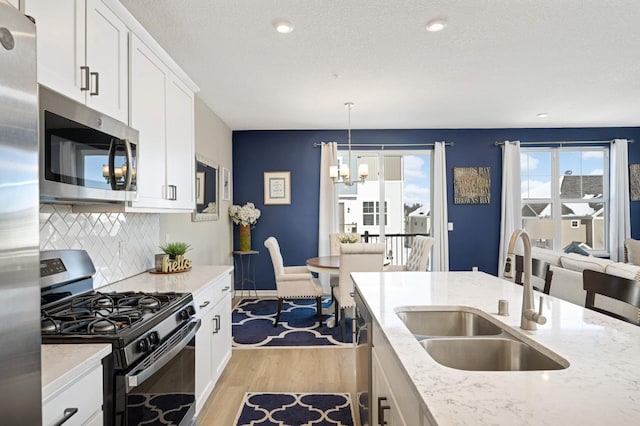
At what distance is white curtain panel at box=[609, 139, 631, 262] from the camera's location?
5.73m

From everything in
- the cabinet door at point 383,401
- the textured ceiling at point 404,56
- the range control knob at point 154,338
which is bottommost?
the cabinet door at point 383,401

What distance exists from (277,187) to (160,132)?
356 cm

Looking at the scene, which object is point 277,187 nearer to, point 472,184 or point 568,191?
point 472,184

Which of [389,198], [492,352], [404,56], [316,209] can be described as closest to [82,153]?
[492,352]

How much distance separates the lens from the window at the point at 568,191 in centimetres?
596

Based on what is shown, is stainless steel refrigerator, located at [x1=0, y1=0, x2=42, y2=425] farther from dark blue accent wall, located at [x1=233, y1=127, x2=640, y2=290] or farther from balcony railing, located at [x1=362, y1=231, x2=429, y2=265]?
balcony railing, located at [x1=362, y1=231, x2=429, y2=265]

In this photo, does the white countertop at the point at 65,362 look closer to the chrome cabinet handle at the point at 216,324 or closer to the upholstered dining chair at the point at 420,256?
the chrome cabinet handle at the point at 216,324

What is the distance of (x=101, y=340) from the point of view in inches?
50.0

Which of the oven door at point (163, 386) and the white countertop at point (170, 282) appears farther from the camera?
the white countertop at point (170, 282)

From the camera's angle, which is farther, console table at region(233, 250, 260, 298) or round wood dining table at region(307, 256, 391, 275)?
console table at region(233, 250, 260, 298)

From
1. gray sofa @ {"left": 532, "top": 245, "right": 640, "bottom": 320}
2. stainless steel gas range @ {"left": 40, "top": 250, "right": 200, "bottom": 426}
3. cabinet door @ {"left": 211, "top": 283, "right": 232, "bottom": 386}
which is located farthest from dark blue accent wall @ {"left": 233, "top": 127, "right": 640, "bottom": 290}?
stainless steel gas range @ {"left": 40, "top": 250, "right": 200, "bottom": 426}

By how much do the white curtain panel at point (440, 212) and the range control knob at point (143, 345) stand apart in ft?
16.5

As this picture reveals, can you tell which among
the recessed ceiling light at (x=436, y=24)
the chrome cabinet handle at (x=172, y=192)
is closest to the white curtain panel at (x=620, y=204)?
the recessed ceiling light at (x=436, y=24)

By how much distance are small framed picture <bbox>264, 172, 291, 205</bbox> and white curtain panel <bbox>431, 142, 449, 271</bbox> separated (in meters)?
2.37
